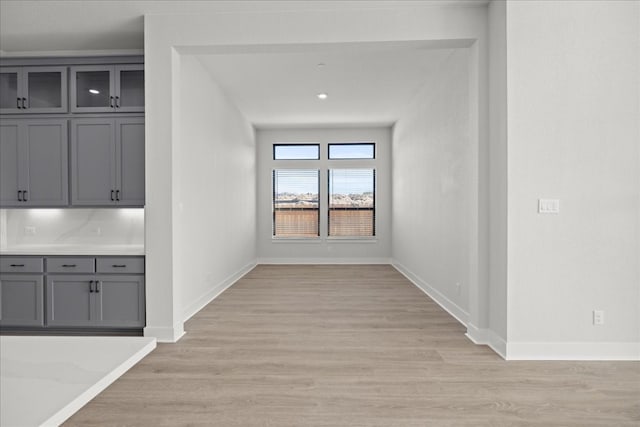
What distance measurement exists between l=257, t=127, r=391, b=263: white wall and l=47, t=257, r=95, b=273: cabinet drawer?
5.06 meters

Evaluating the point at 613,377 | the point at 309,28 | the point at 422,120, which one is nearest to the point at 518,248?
the point at 613,377

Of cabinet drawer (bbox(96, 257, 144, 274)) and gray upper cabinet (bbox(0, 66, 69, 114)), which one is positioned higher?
gray upper cabinet (bbox(0, 66, 69, 114))

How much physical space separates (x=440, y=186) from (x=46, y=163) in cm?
458

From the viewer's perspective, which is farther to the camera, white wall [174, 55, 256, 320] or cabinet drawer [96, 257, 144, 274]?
white wall [174, 55, 256, 320]

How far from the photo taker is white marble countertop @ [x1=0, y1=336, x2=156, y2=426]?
2365 mm

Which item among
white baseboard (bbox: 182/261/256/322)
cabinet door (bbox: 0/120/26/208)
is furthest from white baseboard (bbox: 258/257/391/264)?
cabinet door (bbox: 0/120/26/208)

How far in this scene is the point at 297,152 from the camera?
881 centimetres

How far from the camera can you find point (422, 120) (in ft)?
19.3

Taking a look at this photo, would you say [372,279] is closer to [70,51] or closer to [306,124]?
[306,124]

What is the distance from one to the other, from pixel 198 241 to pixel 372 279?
3246 millimetres

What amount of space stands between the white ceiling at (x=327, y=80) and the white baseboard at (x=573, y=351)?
2.88 metres

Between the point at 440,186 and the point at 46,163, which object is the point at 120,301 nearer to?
the point at 46,163

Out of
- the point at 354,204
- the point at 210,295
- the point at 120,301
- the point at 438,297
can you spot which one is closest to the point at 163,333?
the point at 120,301

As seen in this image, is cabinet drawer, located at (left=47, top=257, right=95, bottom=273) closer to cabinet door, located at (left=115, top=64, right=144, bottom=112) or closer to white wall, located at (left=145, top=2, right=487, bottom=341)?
white wall, located at (left=145, top=2, right=487, bottom=341)
